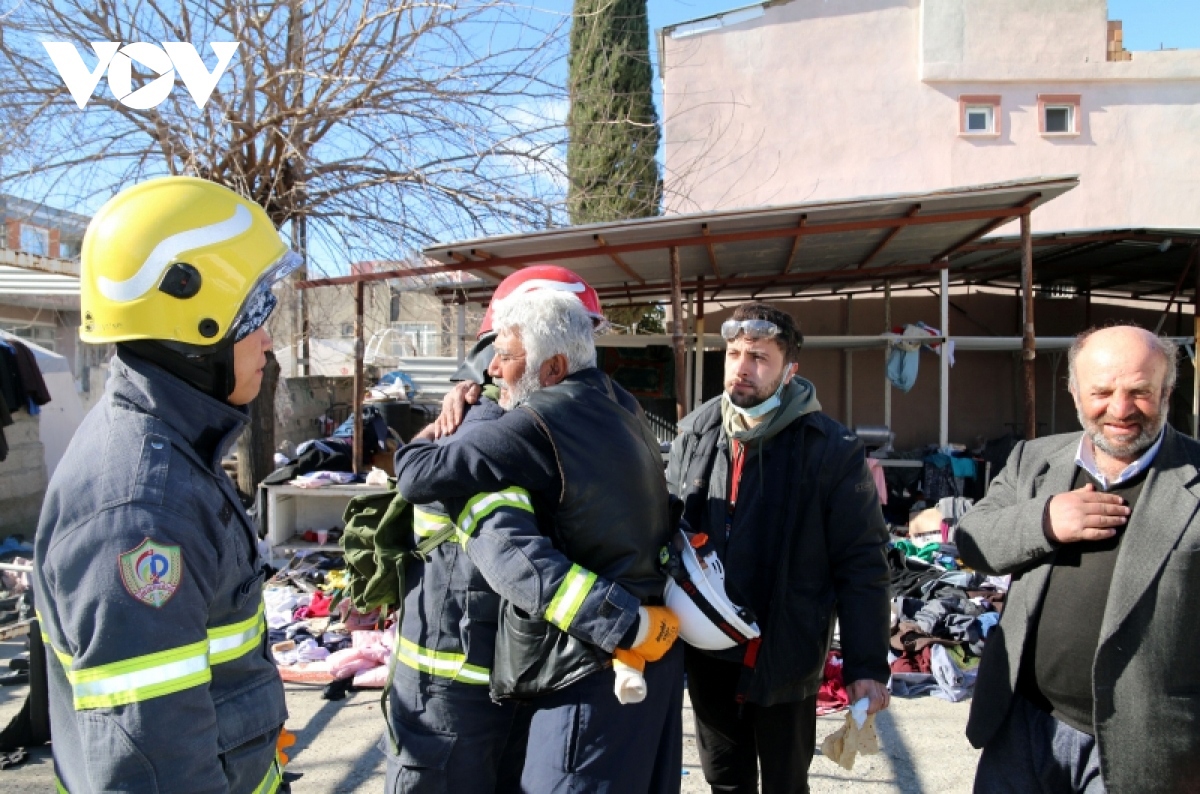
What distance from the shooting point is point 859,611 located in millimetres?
2275

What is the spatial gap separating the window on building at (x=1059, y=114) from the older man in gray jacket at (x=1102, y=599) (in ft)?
45.2

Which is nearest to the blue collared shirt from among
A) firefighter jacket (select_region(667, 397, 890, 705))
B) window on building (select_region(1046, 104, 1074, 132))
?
firefighter jacket (select_region(667, 397, 890, 705))

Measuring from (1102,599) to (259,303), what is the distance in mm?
2126

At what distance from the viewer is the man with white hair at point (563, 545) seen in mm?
1612

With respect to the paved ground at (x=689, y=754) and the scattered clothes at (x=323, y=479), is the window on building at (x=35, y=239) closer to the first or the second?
the scattered clothes at (x=323, y=479)

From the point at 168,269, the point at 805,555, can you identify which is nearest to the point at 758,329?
the point at 805,555

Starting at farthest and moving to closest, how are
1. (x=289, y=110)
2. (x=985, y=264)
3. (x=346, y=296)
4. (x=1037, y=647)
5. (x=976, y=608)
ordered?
(x=346, y=296), (x=985, y=264), (x=289, y=110), (x=976, y=608), (x=1037, y=647)

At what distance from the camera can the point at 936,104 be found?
13164 millimetres

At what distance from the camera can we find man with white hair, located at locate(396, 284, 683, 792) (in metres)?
1.61

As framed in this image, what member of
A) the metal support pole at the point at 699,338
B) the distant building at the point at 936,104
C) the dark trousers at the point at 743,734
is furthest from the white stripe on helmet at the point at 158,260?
the distant building at the point at 936,104

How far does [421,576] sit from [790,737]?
1.26m

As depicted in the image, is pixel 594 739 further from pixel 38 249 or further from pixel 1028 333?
pixel 38 249

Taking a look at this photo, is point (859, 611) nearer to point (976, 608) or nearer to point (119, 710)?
point (119, 710)

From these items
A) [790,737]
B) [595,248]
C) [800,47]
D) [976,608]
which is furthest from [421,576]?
[800,47]
